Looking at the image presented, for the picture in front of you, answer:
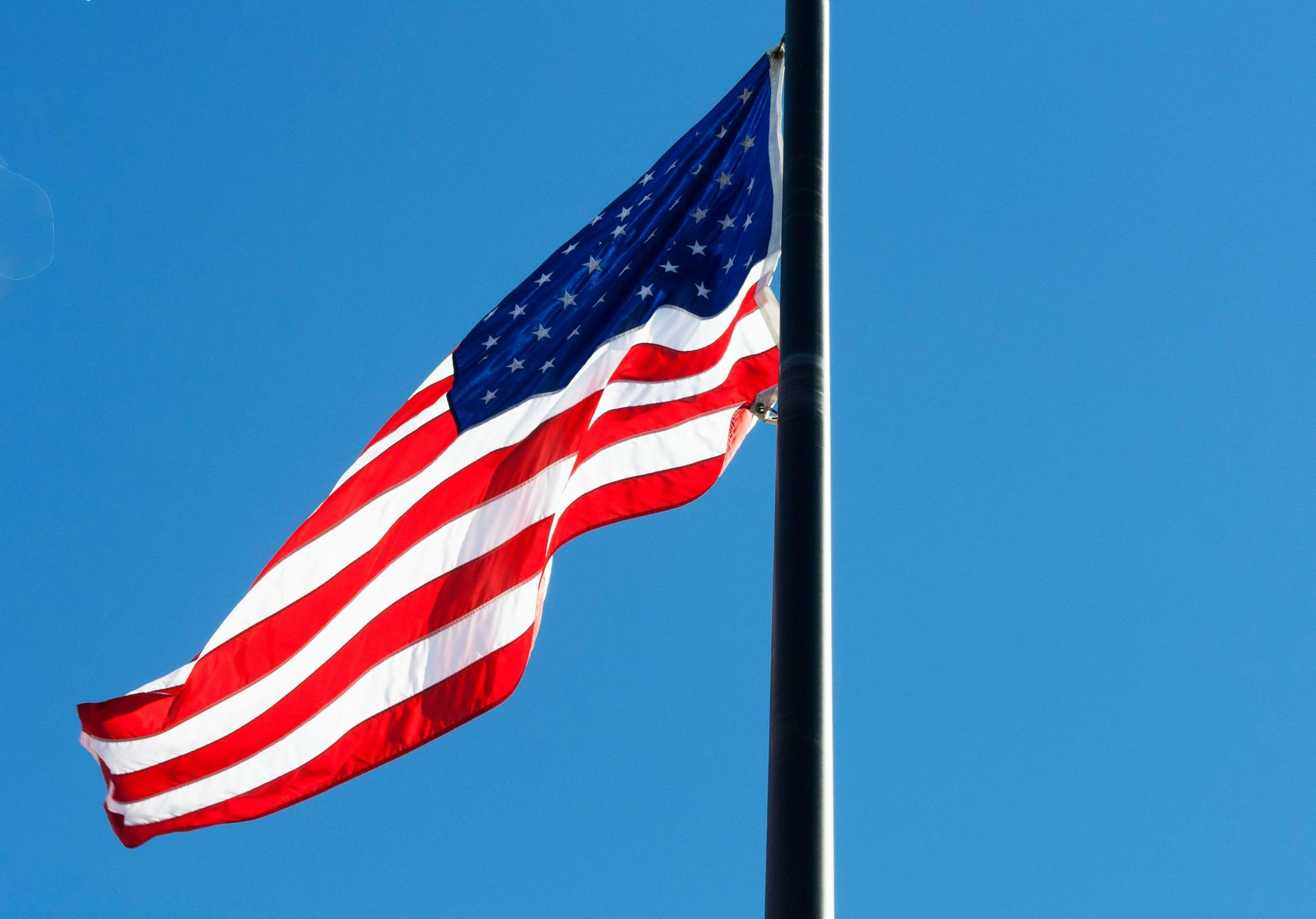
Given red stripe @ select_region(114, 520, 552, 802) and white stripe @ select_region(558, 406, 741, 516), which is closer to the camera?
red stripe @ select_region(114, 520, 552, 802)

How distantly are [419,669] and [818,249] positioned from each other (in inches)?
164

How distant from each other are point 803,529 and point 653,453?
12.7ft

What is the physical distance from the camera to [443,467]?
12.1 m

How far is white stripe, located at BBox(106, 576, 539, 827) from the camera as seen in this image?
34.0 feet

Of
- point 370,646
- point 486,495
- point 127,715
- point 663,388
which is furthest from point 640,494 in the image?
point 127,715

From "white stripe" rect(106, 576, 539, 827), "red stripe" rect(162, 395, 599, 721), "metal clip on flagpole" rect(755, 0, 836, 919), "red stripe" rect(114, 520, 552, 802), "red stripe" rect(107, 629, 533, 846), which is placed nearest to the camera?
"metal clip on flagpole" rect(755, 0, 836, 919)

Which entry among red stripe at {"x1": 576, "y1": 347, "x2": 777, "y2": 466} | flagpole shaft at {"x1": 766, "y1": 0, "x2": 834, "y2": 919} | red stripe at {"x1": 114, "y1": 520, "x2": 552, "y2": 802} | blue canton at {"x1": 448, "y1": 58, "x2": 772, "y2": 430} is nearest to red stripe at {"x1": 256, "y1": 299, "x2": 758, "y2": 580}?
blue canton at {"x1": 448, "y1": 58, "x2": 772, "y2": 430}

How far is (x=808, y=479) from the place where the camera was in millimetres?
7262

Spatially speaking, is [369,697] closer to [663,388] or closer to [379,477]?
[379,477]

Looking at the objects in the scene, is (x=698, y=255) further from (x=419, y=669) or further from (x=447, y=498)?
(x=419, y=669)

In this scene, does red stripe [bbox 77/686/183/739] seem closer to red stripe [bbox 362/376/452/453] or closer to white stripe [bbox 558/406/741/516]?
red stripe [bbox 362/376/452/453]

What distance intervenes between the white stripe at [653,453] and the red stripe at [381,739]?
1.16 meters

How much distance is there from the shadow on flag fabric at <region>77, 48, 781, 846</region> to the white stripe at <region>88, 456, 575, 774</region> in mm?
18

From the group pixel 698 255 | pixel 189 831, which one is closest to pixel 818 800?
pixel 698 255
